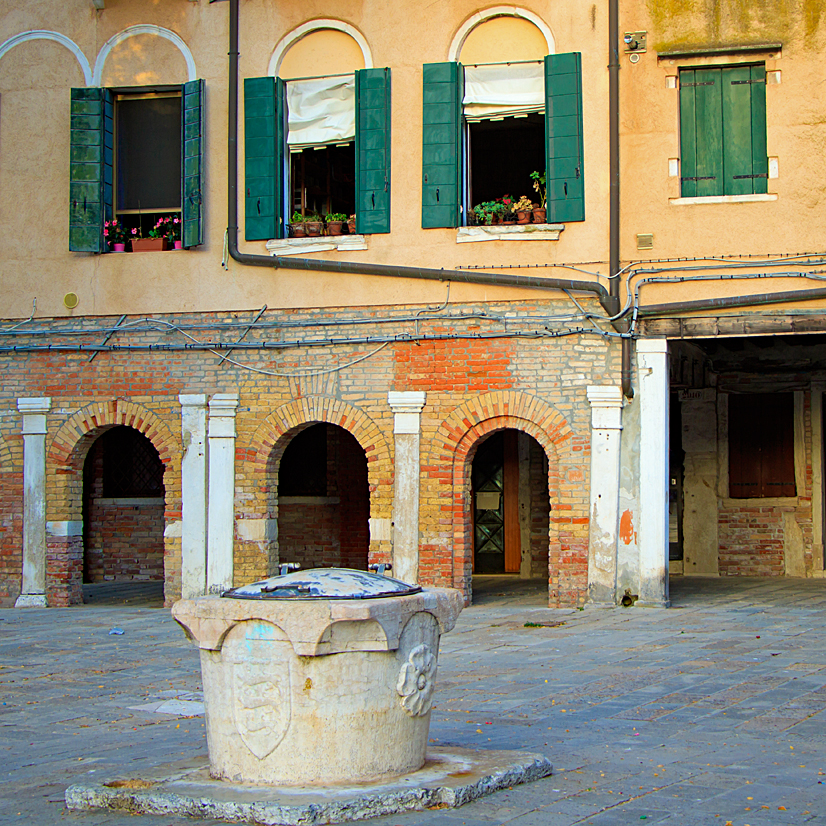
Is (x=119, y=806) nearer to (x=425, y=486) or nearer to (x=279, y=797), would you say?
(x=279, y=797)

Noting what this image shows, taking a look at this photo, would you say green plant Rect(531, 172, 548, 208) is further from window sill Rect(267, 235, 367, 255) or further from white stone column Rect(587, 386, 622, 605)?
white stone column Rect(587, 386, 622, 605)

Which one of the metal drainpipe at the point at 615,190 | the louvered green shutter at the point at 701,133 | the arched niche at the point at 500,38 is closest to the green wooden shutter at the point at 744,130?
the louvered green shutter at the point at 701,133

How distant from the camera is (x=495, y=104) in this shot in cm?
1340

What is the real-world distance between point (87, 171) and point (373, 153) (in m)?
3.68

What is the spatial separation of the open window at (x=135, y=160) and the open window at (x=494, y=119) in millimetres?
2951

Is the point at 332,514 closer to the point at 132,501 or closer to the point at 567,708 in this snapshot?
the point at 132,501

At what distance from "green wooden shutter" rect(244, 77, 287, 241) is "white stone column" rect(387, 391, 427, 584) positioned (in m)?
2.66

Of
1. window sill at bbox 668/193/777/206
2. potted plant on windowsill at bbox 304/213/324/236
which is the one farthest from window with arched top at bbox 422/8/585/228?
potted plant on windowsill at bbox 304/213/324/236

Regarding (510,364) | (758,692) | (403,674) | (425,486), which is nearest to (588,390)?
(510,364)

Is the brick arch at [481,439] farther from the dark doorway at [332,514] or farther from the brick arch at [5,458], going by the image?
the brick arch at [5,458]

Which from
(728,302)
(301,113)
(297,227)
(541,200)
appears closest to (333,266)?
(297,227)

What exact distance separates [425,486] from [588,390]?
2.22 metres

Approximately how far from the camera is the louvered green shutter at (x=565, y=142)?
12.9m

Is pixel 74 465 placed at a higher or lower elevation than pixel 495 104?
lower
